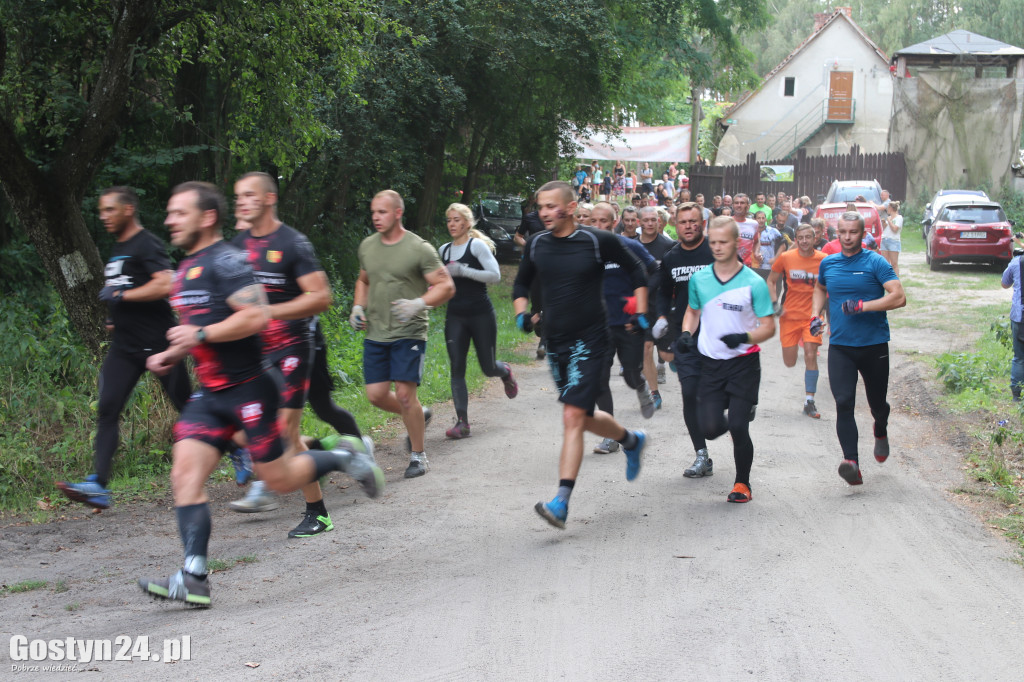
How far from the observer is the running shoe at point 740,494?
22.5 ft

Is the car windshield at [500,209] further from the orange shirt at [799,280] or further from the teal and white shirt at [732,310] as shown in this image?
the teal and white shirt at [732,310]

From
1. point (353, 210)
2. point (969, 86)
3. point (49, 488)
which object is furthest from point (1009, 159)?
point (49, 488)

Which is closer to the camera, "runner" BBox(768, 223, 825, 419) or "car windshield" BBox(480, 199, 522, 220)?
"runner" BBox(768, 223, 825, 419)

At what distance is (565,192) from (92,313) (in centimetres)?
495

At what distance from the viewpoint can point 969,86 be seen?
4075cm

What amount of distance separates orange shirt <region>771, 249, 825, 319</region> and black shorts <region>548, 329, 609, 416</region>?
4780 mm

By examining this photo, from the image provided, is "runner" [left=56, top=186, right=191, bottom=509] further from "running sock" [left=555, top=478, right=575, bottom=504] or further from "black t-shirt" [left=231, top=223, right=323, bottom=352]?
"running sock" [left=555, top=478, right=575, bottom=504]

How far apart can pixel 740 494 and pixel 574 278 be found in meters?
1.96

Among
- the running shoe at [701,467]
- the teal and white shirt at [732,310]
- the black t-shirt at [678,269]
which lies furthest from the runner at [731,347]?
the black t-shirt at [678,269]

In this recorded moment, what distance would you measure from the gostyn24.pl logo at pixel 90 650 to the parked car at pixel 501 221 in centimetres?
2171

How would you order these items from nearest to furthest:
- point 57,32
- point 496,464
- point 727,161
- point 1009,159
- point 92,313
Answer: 1. point 496,464
2. point 92,313
3. point 57,32
4. point 1009,159
5. point 727,161

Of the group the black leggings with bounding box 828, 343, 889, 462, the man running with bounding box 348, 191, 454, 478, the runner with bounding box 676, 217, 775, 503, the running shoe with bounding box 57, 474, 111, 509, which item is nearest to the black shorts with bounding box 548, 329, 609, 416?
the runner with bounding box 676, 217, 775, 503

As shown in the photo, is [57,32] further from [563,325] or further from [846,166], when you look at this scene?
[846,166]

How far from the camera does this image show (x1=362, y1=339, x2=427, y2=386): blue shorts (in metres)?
7.32
